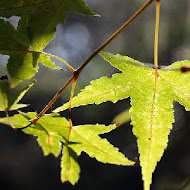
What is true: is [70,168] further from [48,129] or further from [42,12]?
[42,12]

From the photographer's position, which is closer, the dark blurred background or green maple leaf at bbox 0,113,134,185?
green maple leaf at bbox 0,113,134,185

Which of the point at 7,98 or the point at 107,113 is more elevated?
the point at 7,98

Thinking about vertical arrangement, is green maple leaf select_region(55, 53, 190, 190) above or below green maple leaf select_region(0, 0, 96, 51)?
below

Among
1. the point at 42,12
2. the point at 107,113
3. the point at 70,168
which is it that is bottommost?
the point at 107,113

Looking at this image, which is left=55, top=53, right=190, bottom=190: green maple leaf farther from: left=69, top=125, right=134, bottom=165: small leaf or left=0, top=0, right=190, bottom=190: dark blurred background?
left=0, top=0, right=190, bottom=190: dark blurred background

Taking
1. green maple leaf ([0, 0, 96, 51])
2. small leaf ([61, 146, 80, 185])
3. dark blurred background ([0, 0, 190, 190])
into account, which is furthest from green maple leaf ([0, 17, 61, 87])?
dark blurred background ([0, 0, 190, 190])

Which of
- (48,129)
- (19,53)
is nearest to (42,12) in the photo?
(19,53)

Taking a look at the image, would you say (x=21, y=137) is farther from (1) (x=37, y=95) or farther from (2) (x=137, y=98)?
(2) (x=137, y=98)

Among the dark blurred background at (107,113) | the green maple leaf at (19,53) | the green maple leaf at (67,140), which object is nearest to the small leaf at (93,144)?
the green maple leaf at (67,140)
